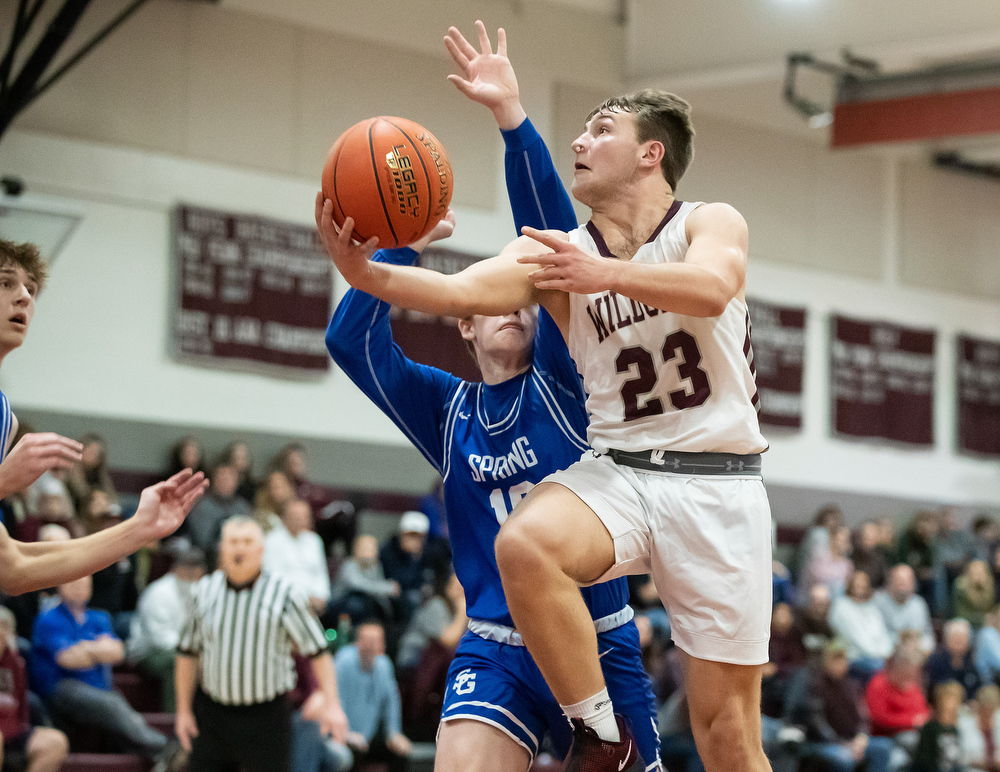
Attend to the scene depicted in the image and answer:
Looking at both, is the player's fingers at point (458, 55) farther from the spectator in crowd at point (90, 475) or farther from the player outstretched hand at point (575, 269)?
the spectator in crowd at point (90, 475)

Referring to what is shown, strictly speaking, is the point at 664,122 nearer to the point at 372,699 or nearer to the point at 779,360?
the point at 372,699

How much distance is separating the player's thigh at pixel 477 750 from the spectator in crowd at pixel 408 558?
781 centimetres

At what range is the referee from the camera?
7.87m

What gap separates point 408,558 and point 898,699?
18.1ft

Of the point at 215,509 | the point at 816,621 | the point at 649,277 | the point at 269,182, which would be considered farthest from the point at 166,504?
the point at 269,182

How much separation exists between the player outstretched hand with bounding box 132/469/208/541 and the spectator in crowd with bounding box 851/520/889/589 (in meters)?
12.7

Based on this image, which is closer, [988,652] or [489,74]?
[489,74]

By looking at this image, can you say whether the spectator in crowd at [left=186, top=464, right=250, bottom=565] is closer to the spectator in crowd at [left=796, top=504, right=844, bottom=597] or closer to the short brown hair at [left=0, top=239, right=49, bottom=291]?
the short brown hair at [left=0, top=239, right=49, bottom=291]

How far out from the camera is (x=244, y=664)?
787 cm

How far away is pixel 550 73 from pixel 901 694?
9224 millimetres

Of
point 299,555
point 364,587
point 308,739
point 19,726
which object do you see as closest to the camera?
point 19,726

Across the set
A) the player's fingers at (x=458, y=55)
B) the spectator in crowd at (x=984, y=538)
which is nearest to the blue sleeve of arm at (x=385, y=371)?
the player's fingers at (x=458, y=55)

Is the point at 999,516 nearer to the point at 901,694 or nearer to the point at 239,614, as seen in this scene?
the point at 901,694

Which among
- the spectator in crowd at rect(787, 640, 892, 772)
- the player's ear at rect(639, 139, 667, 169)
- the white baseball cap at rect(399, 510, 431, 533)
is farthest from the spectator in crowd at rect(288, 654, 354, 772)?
the player's ear at rect(639, 139, 667, 169)
